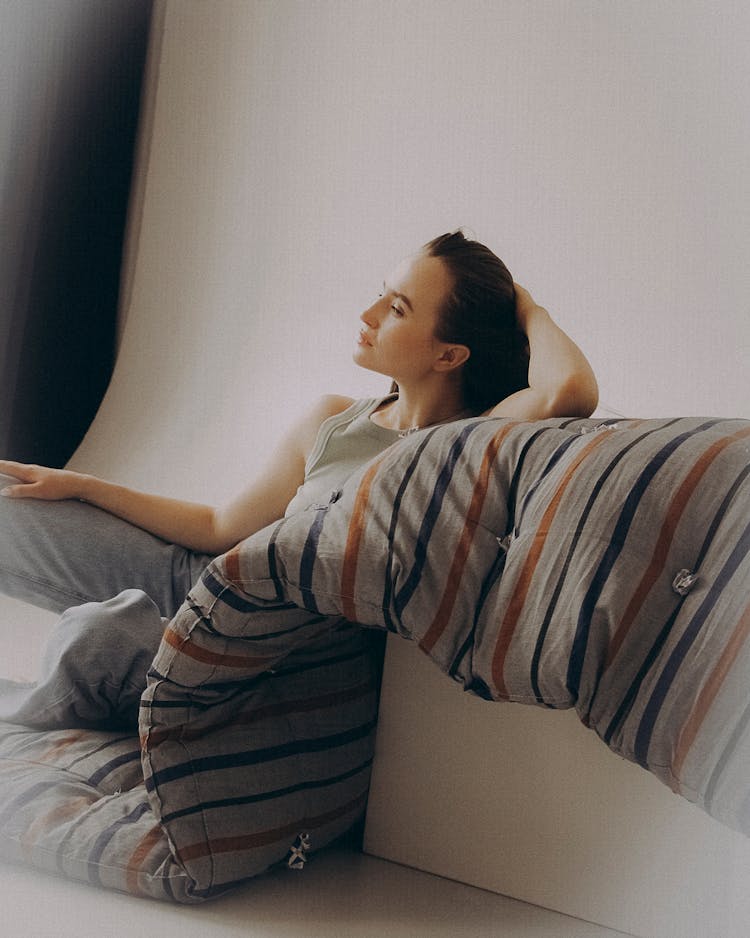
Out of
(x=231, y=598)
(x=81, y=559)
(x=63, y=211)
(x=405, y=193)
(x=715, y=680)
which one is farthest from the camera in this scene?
(x=63, y=211)

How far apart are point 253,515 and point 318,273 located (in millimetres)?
535

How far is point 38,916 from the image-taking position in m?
0.52

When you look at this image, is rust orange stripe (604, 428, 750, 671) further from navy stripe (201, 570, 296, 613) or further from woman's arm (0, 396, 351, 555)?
woman's arm (0, 396, 351, 555)

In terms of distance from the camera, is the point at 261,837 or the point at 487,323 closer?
the point at 261,837

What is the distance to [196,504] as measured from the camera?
1.01m

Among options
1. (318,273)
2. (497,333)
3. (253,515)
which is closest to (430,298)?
(497,333)

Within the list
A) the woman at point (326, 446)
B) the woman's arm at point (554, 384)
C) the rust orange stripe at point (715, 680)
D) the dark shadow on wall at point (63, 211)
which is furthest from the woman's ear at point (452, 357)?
the dark shadow on wall at point (63, 211)

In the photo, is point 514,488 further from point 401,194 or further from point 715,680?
point 401,194

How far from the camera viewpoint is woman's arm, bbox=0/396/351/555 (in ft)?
3.17

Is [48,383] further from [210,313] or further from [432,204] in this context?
[432,204]

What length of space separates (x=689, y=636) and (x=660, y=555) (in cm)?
4

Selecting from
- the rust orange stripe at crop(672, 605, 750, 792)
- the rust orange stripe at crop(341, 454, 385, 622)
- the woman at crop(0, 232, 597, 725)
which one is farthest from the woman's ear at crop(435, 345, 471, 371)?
the rust orange stripe at crop(672, 605, 750, 792)

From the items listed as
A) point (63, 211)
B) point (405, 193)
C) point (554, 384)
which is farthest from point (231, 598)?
point (63, 211)

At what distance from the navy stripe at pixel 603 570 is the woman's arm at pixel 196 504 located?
0.58 meters
